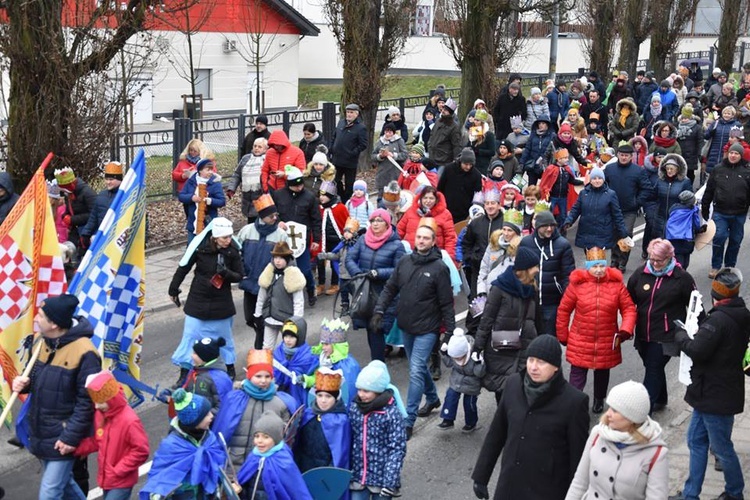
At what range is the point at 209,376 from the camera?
27.7ft

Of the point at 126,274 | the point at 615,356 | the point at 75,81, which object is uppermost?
the point at 75,81

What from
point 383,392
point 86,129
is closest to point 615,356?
point 383,392

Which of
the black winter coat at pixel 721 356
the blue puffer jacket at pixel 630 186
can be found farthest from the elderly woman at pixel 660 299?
the blue puffer jacket at pixel 630 186

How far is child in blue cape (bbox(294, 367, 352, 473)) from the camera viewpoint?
26.1ft

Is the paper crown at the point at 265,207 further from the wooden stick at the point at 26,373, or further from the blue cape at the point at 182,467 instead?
the blue cape at the point at 182,467

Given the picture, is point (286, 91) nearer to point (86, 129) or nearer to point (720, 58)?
point (720, 58)

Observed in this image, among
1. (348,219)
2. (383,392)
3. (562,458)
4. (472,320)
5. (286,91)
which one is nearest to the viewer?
(562,458)

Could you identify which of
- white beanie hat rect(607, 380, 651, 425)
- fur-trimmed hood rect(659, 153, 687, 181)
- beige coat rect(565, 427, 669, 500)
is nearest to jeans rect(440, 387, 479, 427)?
beige coat rect(565, 427, 669, 500)

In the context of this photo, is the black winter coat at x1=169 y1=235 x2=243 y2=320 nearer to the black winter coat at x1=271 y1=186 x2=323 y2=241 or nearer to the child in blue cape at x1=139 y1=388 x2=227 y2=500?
the black winter coat at x1=271 y1=186 x2=323 y2=241

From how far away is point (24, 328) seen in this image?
29.8ft

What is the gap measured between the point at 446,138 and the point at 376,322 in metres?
8.03

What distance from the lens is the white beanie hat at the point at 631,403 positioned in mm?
6246

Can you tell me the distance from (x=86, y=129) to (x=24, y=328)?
6.88 metres

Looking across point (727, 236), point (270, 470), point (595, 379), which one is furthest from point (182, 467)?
point (727, 236)
